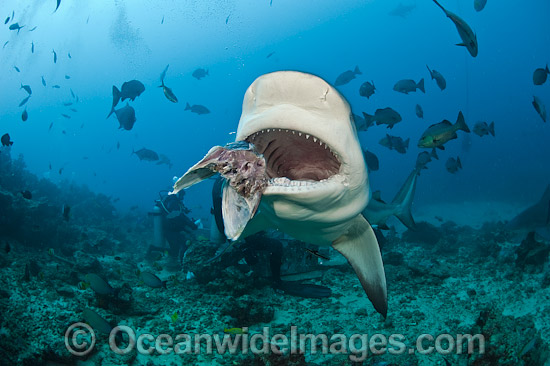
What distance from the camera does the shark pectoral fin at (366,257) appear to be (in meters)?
3.35

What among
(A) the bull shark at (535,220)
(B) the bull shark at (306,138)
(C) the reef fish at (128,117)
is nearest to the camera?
(B) the bull shark at (306,138)

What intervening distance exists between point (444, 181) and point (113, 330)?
205ft

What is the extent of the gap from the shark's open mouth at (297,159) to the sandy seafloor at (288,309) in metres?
2.08

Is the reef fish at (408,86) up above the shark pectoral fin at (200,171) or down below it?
above

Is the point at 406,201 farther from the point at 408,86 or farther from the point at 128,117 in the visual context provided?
the point at 128,117

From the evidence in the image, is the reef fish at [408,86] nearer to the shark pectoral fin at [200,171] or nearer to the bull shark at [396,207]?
the bull shark at [396,207]

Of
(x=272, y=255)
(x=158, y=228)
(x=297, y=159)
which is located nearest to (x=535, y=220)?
(x=272, y=255)

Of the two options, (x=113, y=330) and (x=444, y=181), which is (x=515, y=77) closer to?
(x=444, y=181)

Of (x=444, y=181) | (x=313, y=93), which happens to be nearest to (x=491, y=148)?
(x=444, y=181)

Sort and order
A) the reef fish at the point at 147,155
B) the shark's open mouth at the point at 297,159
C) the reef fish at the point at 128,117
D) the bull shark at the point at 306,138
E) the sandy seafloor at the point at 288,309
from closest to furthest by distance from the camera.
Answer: the bull shark at the point at 306,138 < the shark's open mouth at the point at 297,159 < the sandy seafloor at the point at 288,309 < the reef fish at the point at 128,117 < the reef fish at the point at 147,155

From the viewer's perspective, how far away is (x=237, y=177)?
1.69 m

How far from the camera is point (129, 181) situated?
122938 millimetres

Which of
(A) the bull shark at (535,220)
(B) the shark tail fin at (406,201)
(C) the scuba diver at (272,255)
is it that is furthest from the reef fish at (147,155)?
(A) the bull shark at (535,220)

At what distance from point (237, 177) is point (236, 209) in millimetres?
192
